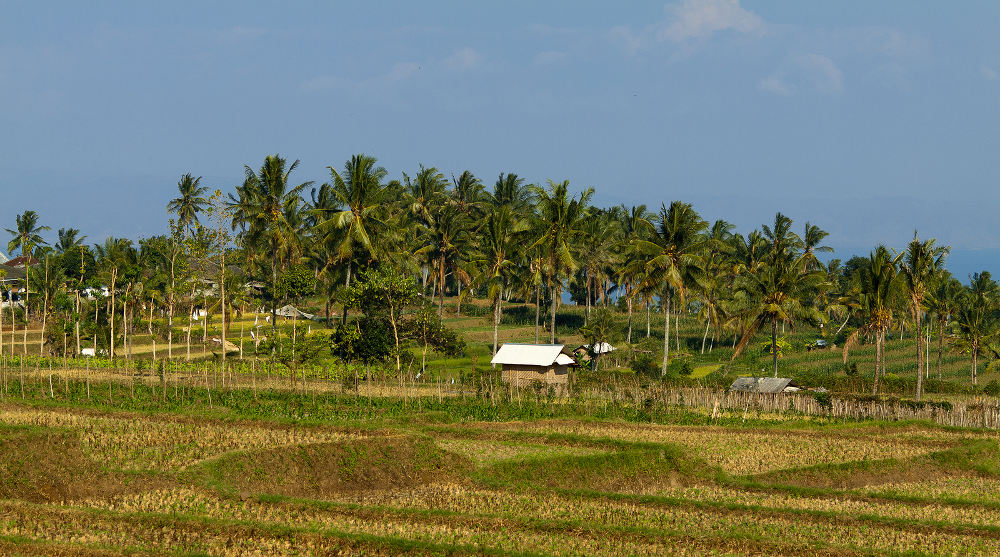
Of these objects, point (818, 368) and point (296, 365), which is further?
point (818, 368)

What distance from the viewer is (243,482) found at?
25.2m

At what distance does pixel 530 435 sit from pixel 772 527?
13852 millimetres

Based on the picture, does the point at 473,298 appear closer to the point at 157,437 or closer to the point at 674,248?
the point at 674,248

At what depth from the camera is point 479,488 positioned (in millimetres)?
25656

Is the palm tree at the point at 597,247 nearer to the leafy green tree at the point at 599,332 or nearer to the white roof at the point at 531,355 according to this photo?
the leafy green tree at the point at 599,332

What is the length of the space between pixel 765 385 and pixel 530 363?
12.5 metres

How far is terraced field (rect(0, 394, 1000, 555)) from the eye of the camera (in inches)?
746

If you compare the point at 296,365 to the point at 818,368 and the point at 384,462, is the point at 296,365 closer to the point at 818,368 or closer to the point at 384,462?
the point at 384,462

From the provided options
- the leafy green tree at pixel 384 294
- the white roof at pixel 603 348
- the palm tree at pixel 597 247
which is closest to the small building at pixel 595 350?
the white roof at pixel 603 348

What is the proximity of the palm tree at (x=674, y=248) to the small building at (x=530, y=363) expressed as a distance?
6.63m

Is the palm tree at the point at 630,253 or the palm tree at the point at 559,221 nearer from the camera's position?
the palm tree at the point at 559,221

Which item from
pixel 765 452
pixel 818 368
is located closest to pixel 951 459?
pixel 765 452

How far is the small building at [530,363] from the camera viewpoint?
51.1 meters

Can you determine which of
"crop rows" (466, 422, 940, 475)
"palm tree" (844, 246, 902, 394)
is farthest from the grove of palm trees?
"crop rows" (466, 422, 940, 475)
